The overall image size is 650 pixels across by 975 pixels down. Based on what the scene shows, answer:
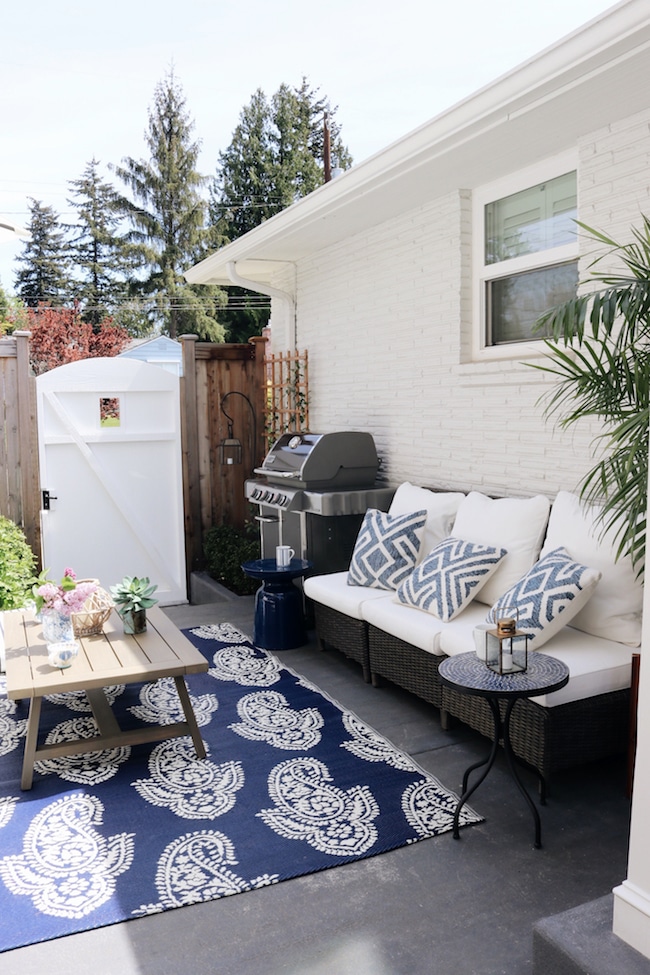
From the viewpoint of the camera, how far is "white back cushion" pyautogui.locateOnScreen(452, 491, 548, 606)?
394cm

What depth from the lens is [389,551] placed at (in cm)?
459

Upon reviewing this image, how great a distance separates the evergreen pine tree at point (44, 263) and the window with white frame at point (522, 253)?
17871 mm

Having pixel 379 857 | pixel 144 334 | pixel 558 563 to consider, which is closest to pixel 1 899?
pixel 379 857

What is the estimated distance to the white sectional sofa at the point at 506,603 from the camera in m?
3.15

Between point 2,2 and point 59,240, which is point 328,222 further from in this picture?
point 59,240

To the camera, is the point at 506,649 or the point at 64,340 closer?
the point at 506,649

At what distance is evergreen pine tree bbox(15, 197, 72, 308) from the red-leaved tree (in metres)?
2.03

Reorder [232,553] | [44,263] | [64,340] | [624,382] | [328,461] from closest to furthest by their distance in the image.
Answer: [624,382] < [328,461] < [232,553] < [64,340] < [44,263]

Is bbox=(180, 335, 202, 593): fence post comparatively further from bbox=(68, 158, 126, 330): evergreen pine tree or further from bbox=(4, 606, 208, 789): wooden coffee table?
bbox=(68, 158, 126, 330): evergreen pine tree

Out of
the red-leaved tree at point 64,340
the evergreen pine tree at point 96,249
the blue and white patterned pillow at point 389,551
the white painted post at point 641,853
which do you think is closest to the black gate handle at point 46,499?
the blue and white patterned pillow at point 389,551

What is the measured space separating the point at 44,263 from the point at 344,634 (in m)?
18.9

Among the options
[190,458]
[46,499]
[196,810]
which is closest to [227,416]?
[190,458]

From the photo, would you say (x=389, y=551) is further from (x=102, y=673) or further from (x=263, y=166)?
(x=263, y=166)

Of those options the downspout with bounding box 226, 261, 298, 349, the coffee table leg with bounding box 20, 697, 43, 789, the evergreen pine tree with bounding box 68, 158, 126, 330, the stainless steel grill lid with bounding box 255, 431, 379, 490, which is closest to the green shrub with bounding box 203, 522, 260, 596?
the stainless steel grill lid with bounding box 255, 431, 379, 490
